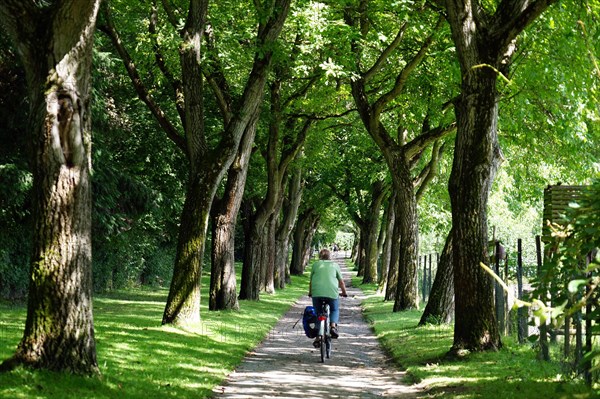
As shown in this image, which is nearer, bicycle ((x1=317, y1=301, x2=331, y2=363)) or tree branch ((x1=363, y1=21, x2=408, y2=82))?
bicycle ((x1=317, y1=301, x2=331, y2=363))

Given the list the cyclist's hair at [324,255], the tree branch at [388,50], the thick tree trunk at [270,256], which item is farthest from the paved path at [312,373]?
the thick tree trunk at [270,256]

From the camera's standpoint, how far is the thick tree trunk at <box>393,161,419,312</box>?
2531cm

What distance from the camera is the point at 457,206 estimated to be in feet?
45.3

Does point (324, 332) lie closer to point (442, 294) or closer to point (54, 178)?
point (442, 294)

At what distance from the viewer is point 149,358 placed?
1302cm

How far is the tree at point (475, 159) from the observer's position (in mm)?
13328

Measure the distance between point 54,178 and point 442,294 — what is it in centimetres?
1198

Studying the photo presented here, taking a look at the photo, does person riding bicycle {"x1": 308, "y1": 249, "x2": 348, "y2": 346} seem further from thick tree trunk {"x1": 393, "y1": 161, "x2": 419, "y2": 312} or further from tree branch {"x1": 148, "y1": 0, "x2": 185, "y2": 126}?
thick tree trunk {"x1": 393, "y1": 161, "x2": 419, "y2": 312}

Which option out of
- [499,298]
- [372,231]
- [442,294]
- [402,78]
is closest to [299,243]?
[372,231]

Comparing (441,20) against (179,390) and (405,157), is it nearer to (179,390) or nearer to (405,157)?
(405,157)

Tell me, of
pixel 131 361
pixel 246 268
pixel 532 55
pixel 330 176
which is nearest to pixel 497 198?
pixel 330 176

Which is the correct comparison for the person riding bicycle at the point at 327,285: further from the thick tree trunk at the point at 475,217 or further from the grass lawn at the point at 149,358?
the thick tree trunk at the point at 475,217

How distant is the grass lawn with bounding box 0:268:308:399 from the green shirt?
1.77m

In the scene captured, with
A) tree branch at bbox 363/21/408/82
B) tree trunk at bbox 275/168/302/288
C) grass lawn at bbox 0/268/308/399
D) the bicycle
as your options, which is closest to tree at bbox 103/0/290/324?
grass lawn at bbox 0/268/308/399
